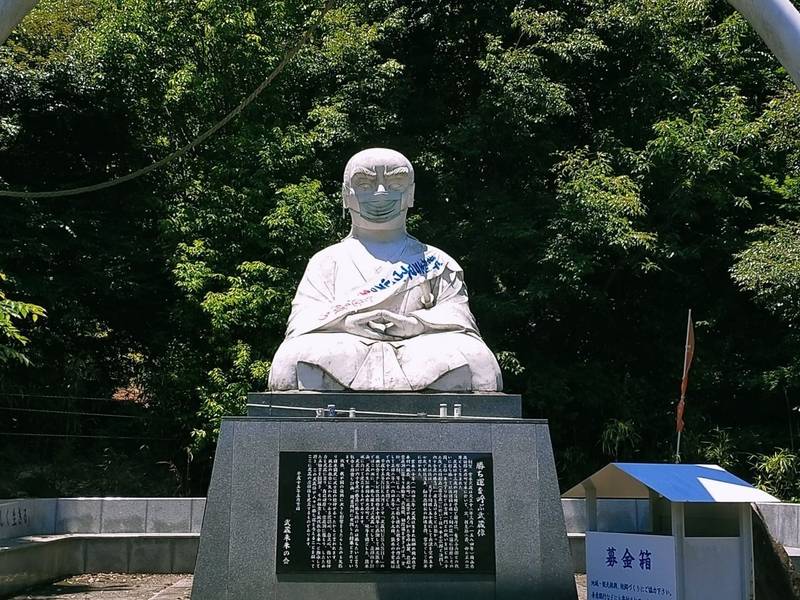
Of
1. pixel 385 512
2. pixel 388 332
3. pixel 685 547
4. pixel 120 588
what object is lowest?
pixel 120 588

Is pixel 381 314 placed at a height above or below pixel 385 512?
above

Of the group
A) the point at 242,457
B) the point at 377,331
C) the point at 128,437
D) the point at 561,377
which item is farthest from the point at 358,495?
the point at 128,437

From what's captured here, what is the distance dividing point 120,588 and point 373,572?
11.3ft

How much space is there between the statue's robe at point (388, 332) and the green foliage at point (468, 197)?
14.7 feet

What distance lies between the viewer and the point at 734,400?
13.6 metres

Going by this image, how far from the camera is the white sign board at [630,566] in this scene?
18.5ft

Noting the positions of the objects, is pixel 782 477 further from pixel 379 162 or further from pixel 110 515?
pixel 110 515

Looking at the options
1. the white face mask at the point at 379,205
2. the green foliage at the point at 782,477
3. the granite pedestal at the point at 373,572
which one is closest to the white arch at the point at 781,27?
the granite pedestal at the point at 373,572

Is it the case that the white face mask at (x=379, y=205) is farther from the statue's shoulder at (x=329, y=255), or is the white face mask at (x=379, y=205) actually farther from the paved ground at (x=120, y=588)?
the paved ground at (x=120, y=588)

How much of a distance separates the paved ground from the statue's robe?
7.01 feet

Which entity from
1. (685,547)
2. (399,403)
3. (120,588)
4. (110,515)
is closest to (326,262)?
(399,403)

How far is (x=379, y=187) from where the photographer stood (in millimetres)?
7219

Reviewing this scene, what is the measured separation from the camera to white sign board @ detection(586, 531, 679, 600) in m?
5.63

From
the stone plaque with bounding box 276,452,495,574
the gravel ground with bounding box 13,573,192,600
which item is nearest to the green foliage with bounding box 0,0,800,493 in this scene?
the gravel ground with bounding box 13,573,192,600
